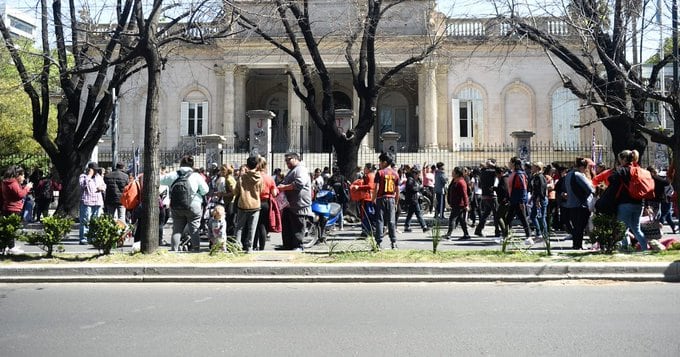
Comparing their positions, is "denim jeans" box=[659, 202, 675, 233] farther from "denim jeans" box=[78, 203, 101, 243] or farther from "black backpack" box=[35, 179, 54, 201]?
"black backpack" box=[35, 179, 54, 201]

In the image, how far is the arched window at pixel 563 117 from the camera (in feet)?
100

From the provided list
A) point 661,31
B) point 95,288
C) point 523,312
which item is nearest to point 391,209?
point 523,312

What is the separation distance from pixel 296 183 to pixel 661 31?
8.83 metres

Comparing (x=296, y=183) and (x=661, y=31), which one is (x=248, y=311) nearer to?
(x=296, y=183)

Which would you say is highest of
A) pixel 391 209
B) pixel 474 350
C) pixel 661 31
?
pixel 661 31

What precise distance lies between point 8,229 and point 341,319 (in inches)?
253

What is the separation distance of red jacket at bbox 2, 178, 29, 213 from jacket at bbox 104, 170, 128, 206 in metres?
1.81

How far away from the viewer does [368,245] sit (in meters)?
10.7

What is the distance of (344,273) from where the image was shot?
8.84 meters

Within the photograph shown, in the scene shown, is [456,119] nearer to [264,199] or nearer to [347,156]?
[347,156]

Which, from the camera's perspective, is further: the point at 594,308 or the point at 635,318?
the point at 594,308

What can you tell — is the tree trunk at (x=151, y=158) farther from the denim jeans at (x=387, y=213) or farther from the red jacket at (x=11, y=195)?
the denim jeans at (x=387, y=213)

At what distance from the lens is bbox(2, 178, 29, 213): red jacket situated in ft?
37.1

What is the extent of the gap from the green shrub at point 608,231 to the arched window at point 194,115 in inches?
1016
